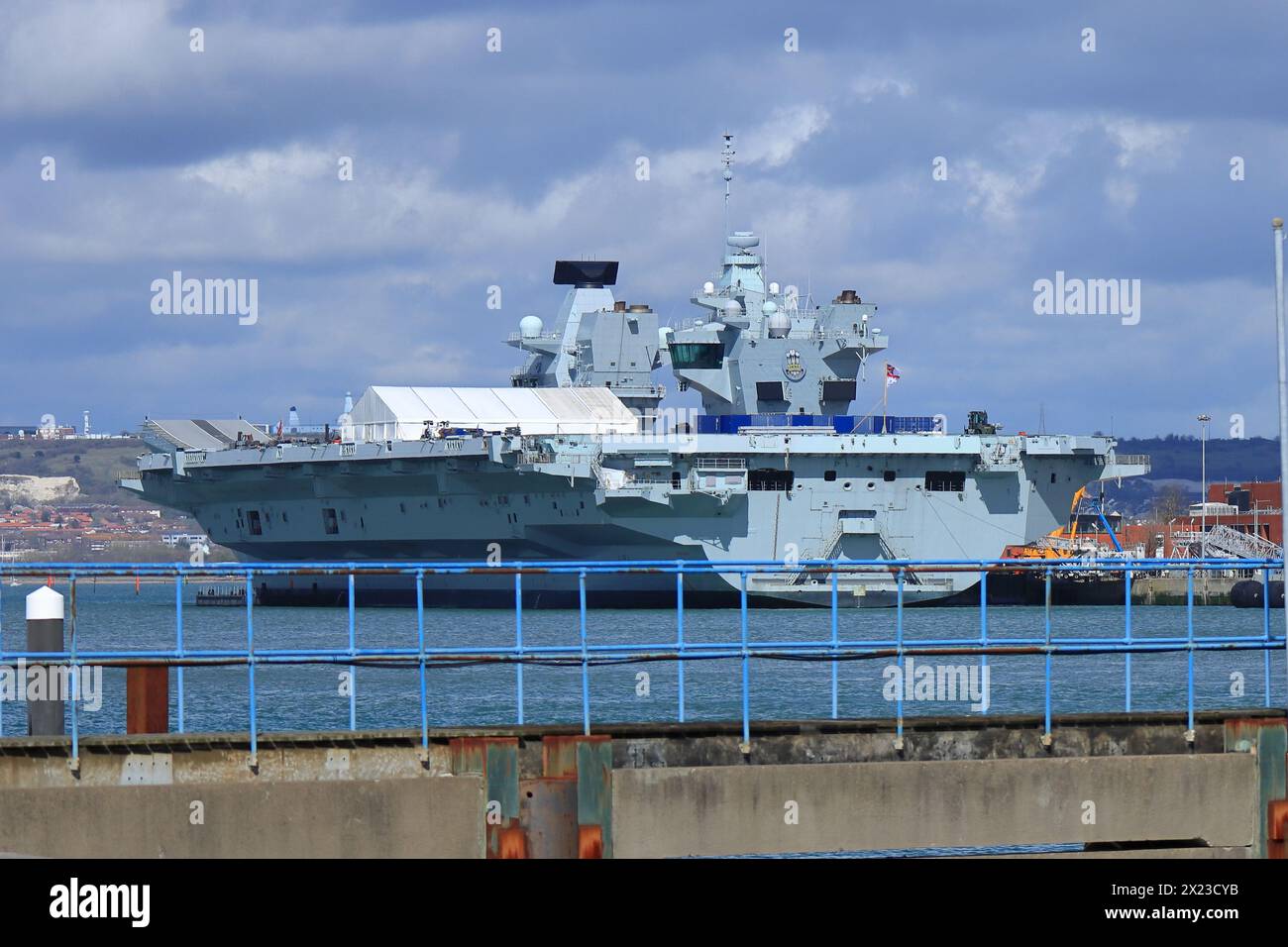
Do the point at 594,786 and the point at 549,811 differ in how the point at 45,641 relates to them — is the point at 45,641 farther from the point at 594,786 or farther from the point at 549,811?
the point at 594,786

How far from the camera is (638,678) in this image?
36.8 m

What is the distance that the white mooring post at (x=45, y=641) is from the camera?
48.9 ft

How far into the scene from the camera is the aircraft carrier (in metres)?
55.8

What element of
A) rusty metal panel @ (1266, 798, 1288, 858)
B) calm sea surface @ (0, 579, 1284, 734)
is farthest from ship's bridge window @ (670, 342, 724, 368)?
rusty metal panel @ (1266, 798, 1288, 858)

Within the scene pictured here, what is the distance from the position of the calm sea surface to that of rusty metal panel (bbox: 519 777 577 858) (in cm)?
224

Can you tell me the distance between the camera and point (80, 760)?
13.6 metres

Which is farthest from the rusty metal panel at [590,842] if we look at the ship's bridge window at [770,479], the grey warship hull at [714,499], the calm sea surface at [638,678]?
the ship's bridge window at [770,479]

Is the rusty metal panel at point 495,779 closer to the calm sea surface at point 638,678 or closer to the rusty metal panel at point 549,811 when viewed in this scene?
the rusty metal panel at point 549,811

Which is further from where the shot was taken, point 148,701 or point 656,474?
point 656,474

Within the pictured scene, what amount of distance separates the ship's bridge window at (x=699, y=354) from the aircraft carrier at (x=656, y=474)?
0.23 feet

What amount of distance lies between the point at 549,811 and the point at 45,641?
4.09 meters

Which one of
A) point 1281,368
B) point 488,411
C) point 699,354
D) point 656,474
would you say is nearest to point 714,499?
point 656,474
